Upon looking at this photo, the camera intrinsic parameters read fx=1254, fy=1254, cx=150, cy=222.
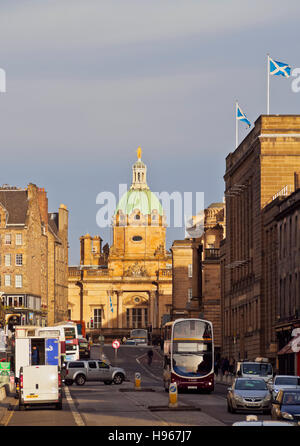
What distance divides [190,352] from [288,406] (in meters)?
30.7

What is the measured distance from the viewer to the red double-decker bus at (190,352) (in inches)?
2729

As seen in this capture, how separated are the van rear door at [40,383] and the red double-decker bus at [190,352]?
57.6ft

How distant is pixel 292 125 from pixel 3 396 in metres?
42.7

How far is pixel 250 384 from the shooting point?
51188 millimetres

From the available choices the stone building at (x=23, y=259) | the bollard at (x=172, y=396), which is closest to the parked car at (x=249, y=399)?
the bollard at (x=172, y=396)

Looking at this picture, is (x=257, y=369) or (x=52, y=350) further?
(x=52, y=350)

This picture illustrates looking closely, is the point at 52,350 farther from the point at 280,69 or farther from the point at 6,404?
the point at 280,69

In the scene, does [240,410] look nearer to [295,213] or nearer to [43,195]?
[295,213]

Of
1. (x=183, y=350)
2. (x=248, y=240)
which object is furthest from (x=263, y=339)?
(x=183, y=350)

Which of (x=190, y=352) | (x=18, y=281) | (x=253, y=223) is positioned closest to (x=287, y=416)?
(x=190, y=352)

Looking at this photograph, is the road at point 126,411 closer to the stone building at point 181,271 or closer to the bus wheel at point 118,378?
the bus wheel at point 118,378

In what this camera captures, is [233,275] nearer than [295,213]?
No

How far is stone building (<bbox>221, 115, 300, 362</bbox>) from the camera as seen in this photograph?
3841 inches
